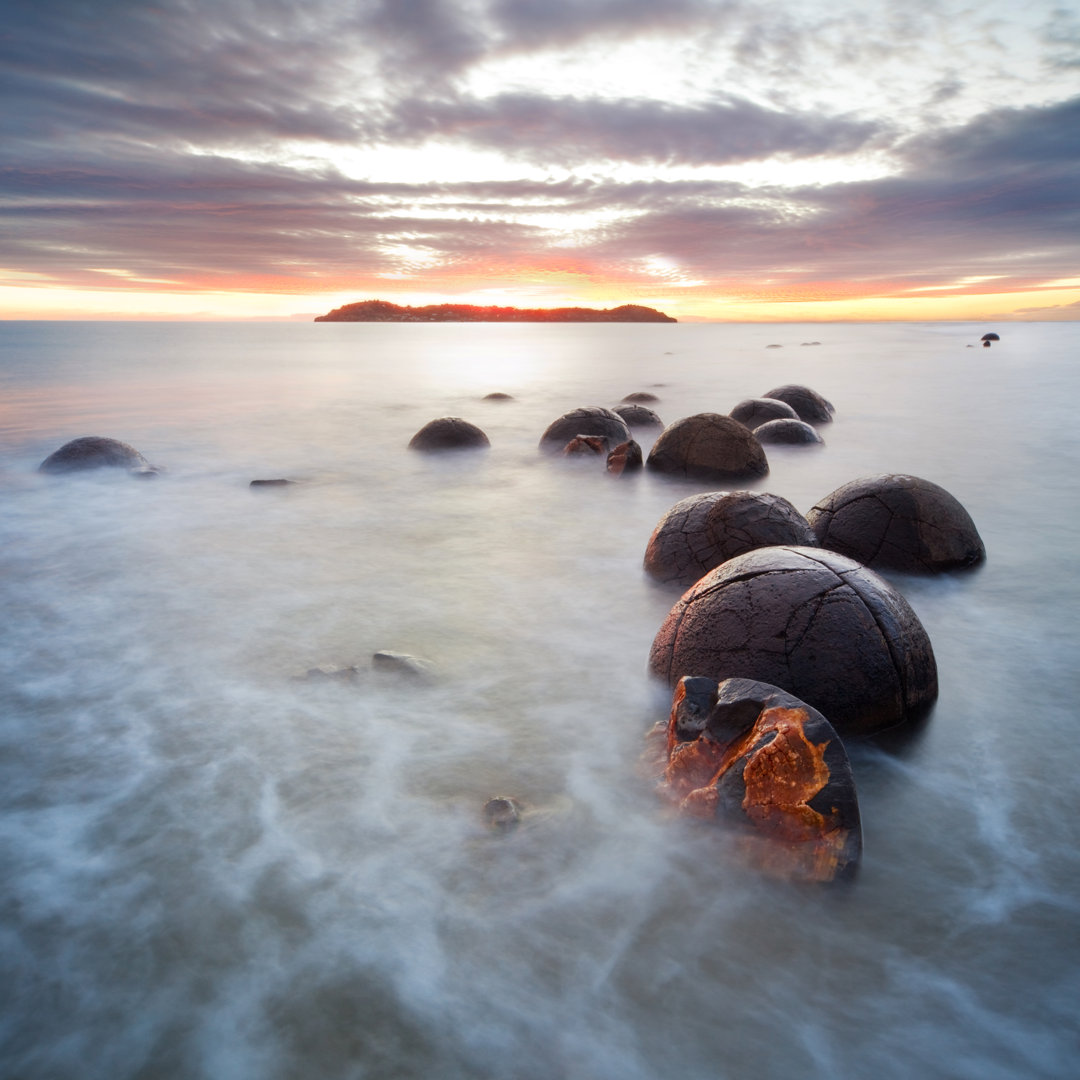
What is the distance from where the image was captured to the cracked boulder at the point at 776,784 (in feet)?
10.3

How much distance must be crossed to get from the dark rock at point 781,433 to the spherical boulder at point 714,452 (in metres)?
3.08

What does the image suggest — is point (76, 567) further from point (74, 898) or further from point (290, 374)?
point (290, 374)

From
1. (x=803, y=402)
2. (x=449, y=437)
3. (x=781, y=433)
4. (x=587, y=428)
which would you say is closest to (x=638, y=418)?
(x=587, y=428)

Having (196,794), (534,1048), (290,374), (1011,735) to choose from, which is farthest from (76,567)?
(290,374)

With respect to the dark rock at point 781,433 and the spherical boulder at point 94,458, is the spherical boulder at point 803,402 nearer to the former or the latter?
the dark rock at point 781,433

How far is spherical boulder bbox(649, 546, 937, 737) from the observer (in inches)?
156

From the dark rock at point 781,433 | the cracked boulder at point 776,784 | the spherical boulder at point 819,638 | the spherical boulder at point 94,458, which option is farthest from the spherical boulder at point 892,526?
the spherical boulder at point 94,458

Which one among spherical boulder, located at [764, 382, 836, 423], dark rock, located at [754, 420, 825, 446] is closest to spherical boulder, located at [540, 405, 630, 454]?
dark rock, located at [754, 420, 825, 446]

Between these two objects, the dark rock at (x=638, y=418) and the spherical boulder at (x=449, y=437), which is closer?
the spherical boulder at (x=449, y=437)

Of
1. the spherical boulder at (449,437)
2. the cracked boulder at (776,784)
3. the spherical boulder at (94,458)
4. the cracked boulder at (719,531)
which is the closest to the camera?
the cracked boulder at (776,784)

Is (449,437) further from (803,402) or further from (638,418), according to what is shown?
(803,402)

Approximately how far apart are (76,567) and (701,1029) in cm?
749

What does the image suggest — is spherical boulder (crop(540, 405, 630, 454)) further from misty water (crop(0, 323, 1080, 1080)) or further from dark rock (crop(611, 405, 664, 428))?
misty water (crop(0, 323, 1080, 1080))

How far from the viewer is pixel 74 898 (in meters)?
3.25
